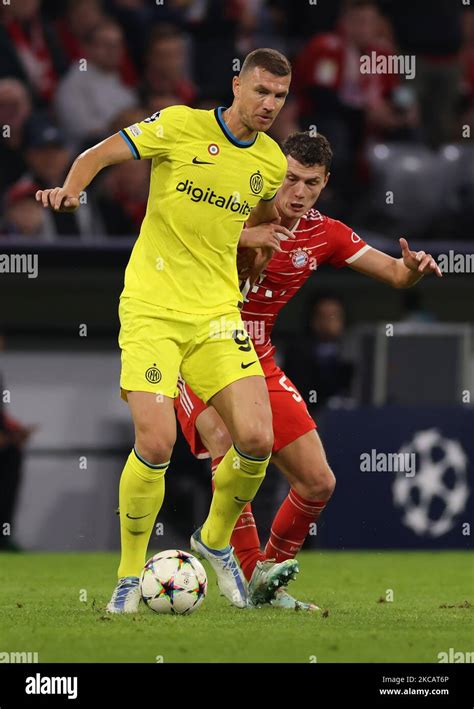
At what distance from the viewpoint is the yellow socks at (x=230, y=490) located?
7.07 m

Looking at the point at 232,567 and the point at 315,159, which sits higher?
the point at 315,159

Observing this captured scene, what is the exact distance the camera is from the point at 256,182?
7.10 meters

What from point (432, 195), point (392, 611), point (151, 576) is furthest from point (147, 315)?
point (432, 195)

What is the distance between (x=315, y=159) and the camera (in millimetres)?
7516

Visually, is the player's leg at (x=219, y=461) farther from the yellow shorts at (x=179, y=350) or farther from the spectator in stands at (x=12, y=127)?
the spectator in stands at (x=12, y=127)

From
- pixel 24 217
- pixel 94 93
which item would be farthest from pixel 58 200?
pixel 94 93

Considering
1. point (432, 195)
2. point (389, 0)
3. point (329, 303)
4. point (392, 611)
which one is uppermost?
point (389, 0)

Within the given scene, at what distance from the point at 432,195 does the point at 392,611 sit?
7205mm

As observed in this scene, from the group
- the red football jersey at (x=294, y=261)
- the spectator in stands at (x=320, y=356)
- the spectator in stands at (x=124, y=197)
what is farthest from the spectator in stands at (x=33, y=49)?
the red football jersey at (x=294, y=261)

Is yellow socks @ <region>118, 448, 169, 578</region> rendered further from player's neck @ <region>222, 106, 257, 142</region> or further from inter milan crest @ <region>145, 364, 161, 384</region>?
player's neck @ <region>222, 106, 257, 142</region>

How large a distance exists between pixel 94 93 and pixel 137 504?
26.2 ft

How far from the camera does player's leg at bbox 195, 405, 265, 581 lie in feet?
25.3

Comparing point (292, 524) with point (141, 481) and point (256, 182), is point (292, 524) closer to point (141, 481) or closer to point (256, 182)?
point (141, 481)
